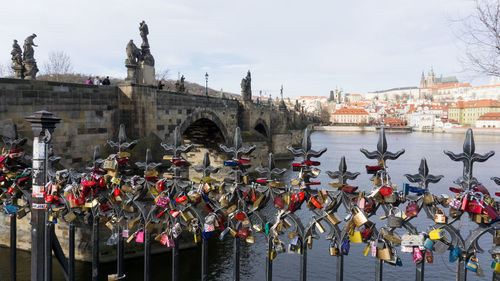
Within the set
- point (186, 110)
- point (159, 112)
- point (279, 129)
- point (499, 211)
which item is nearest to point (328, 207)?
point (499, 211)

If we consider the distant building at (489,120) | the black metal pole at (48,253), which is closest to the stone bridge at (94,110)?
the black metal pole at (48,253)

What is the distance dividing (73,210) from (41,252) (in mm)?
535

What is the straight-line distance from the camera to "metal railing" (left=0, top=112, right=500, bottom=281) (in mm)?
2652

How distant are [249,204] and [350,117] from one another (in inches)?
5454

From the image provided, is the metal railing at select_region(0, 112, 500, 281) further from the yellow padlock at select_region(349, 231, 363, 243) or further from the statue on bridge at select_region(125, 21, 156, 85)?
the statue on bridge at select_region(125, 21, 156, 85)

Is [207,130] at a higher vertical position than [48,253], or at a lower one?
higher

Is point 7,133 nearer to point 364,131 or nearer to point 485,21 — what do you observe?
point 485,21

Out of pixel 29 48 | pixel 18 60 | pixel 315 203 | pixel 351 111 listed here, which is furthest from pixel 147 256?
pixel 351 111

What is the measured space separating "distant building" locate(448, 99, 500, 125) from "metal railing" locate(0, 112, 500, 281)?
12699cm

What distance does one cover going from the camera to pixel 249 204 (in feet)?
10.6

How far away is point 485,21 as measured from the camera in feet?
30.1

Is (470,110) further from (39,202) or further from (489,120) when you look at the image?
(39,202)

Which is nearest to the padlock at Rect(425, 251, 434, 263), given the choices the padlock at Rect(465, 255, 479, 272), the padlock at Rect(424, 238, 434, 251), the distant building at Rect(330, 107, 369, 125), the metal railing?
the metal railing

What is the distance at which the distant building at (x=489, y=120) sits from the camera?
335 feet
